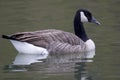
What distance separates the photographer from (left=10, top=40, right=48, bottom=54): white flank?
1459 centimetres

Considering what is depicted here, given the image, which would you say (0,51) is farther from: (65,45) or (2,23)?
(2,23)

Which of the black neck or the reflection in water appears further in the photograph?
the black neck

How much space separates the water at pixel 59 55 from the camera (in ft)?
42.1

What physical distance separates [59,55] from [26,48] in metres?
0.88

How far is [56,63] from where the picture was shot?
1396 cm

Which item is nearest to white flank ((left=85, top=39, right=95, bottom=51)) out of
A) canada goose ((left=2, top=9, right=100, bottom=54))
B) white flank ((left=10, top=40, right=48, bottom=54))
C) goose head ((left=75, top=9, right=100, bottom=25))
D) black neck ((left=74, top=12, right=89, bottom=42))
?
canada goose ((left=2, top=9, right=100, bottom=54))

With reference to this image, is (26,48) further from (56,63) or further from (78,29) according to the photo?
(78,29)

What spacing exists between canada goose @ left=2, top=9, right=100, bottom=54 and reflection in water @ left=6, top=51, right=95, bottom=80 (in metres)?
0.15

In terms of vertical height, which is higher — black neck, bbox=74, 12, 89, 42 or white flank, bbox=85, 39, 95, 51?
black neck, bbox=74, 12, 89, 42

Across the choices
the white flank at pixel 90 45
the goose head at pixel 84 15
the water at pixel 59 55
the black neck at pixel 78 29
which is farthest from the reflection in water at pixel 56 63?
the goose head at pixel 84 15

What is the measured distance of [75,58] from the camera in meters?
14.6

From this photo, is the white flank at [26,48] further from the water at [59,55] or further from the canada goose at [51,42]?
the water at [59,55]

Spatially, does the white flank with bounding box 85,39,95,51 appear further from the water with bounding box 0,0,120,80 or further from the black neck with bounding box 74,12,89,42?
the black neck with bounding box 74,12,89,42

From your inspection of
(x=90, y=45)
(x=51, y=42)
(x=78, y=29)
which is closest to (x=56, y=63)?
(x=51, y=42)
